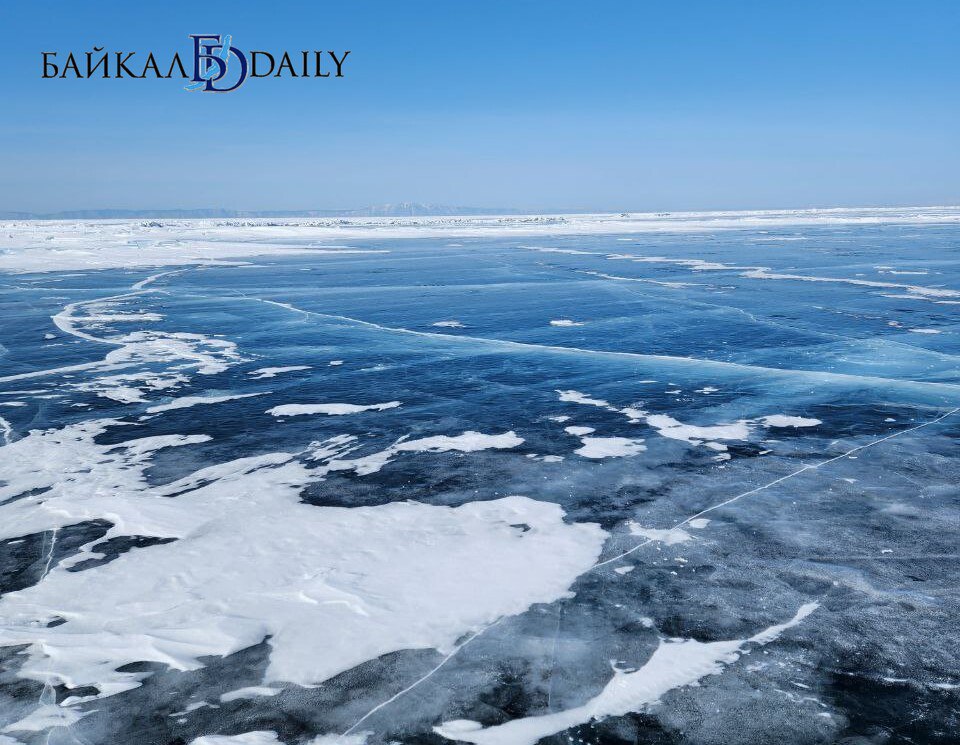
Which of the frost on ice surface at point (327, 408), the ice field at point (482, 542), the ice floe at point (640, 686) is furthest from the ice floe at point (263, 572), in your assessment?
the frost on ice surface at point (327, 408)

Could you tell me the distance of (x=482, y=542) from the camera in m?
4.81

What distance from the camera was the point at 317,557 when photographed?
4.61 meters

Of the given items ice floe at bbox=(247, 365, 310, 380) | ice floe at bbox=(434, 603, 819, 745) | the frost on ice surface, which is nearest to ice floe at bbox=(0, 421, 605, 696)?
ice floe at bbox=(434, 603, 819, 745)

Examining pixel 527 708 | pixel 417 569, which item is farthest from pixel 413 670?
pixel 417 569

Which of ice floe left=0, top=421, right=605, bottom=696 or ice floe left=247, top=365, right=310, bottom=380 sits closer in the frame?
ice floe left=0, top=421, right=605, bottom=696

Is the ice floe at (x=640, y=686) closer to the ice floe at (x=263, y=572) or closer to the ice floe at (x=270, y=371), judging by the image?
the ice floe at (x=263, y=572)

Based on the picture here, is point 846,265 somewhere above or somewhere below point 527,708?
above

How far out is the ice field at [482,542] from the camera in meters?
3.24

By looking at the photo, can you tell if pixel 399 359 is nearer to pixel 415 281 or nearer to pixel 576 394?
A: pixel 576 394

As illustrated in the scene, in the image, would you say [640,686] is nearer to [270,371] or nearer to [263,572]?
[263,572]

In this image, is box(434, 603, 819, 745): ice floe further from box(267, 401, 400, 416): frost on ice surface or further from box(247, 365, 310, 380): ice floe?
box(247, 365, 310, 380): ice floe

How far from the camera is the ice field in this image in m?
3.24

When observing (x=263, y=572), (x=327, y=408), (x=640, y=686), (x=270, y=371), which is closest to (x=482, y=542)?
(x=263, y=572)

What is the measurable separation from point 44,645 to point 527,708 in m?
2.44
